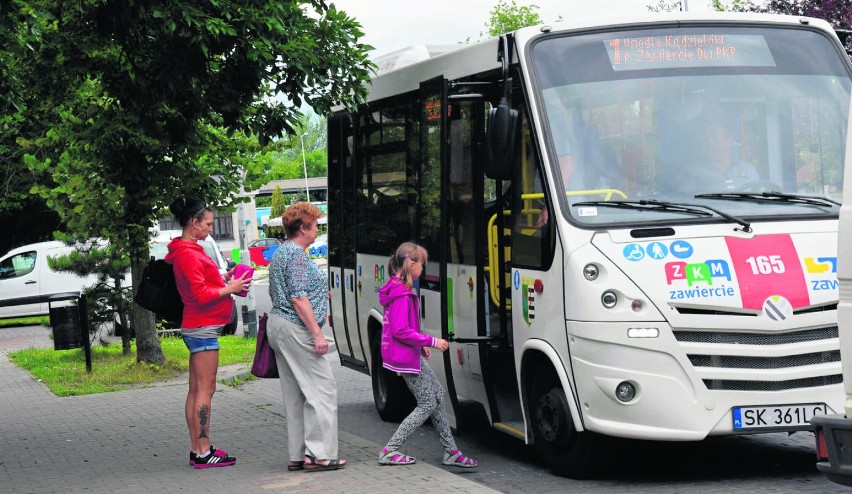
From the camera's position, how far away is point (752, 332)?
7430 millimetres

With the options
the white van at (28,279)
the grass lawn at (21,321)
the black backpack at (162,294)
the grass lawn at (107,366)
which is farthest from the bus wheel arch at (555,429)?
the grass lawn at (21,321)

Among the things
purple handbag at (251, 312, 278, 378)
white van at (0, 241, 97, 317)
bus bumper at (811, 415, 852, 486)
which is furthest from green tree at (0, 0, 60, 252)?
bus bumper at (811, 415, 852, 486)

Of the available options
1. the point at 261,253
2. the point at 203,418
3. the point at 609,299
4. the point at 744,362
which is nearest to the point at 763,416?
the point at 744,362

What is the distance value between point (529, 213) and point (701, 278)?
53.1 inches

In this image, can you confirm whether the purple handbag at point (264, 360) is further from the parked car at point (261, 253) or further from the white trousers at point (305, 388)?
the parked car at point (261, 253)

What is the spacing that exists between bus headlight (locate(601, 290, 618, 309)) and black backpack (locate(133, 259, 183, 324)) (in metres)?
3.15

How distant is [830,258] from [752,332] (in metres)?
0.73

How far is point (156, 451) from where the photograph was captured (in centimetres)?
1017

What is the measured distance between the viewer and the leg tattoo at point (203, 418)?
9016 millimetres

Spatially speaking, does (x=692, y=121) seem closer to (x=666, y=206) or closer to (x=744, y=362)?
(x=666, y=206)

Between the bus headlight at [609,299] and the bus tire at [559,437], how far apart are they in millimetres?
721

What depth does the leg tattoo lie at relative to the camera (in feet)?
29.6

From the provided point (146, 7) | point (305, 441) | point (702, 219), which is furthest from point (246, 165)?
A: point (702, 219)

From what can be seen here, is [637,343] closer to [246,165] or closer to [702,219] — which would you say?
[702,219]
